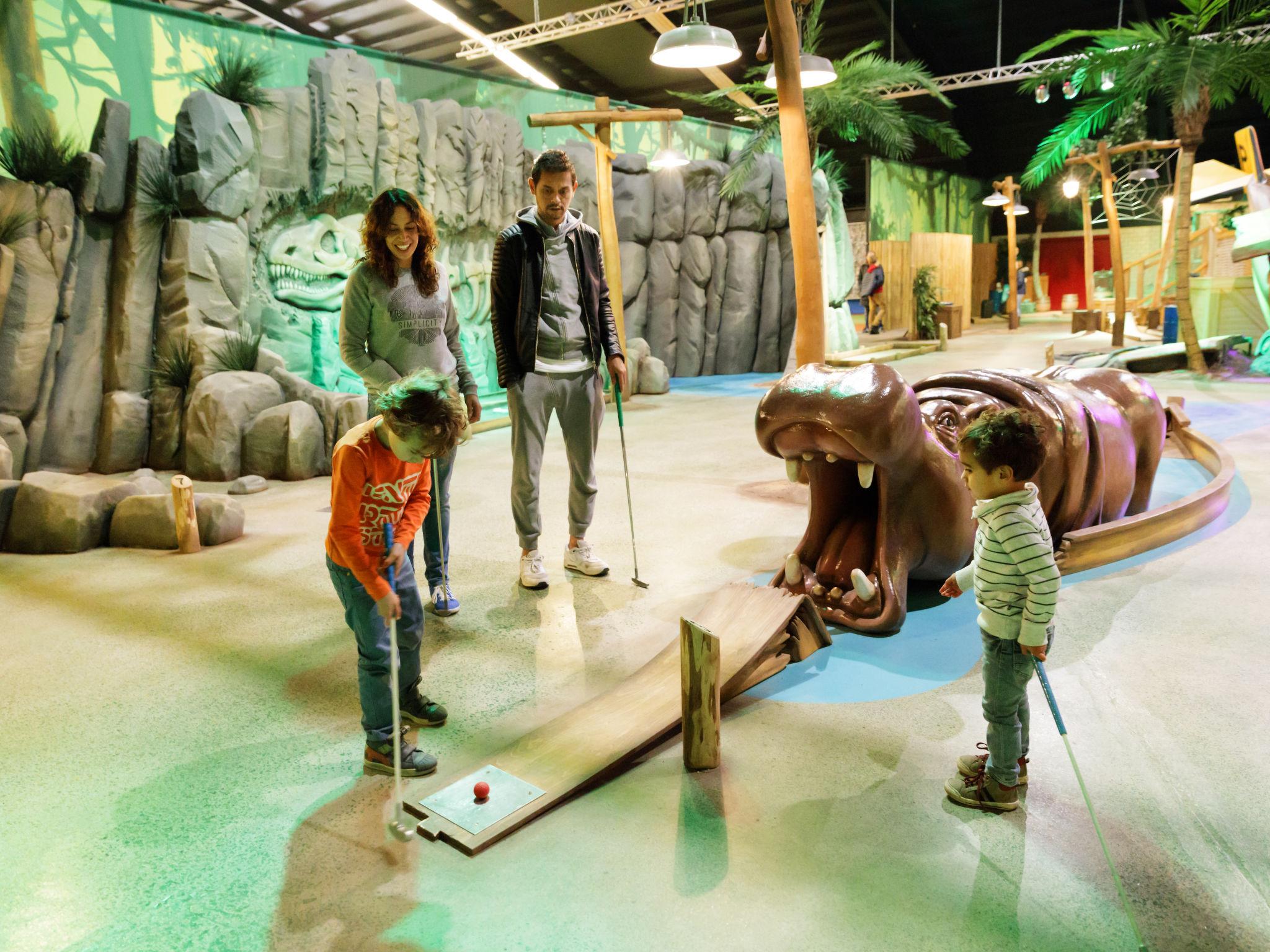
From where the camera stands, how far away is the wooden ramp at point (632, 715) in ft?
7.08

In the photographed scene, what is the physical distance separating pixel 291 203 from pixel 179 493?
5.34m

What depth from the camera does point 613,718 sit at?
2.52 m

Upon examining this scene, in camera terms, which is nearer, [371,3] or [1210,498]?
[1210,498]

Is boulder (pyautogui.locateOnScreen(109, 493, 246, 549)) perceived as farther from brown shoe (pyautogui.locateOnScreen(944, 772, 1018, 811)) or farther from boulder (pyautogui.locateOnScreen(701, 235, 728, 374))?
boulder (pyautogui.locateOnScreen(701, 235, 728, 374))

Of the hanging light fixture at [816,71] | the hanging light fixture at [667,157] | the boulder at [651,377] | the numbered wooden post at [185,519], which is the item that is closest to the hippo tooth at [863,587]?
the numbered wooden post at [185,519]

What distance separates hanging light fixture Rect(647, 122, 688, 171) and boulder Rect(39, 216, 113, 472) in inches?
265

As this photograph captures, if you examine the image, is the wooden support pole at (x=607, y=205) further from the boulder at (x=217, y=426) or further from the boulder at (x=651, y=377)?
the boulder at (x=217, y=426)

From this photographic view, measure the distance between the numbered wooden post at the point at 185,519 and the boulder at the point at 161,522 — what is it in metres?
0.06

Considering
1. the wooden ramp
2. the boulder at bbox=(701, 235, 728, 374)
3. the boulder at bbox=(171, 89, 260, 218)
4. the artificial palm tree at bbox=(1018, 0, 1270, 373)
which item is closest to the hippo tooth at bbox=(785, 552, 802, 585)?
the wooden ramp

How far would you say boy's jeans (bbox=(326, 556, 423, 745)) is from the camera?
2.32 metres

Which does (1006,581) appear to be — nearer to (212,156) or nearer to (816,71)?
(816,71)

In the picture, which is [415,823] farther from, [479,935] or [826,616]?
[826,616]

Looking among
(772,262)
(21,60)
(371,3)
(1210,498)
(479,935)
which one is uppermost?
(371,3)

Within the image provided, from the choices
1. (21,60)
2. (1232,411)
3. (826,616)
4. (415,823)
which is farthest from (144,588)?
(1232,411)
